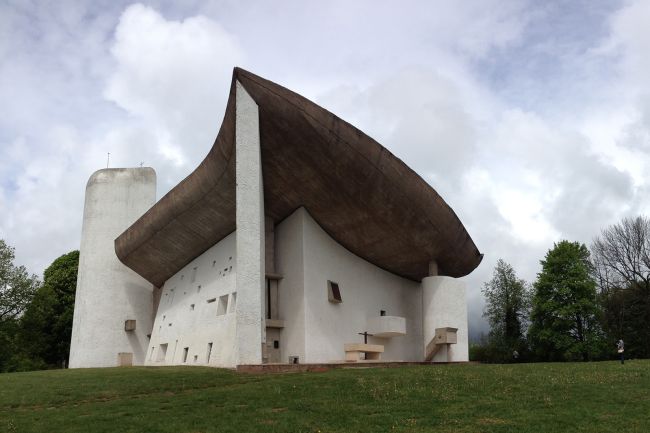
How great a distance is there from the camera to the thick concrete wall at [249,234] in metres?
18.4

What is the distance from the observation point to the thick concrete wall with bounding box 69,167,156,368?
35125mm

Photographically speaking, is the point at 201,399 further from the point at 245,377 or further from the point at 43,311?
the point at 43,311

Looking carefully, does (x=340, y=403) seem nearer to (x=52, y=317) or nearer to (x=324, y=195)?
(x=324, y=195)

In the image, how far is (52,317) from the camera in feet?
146

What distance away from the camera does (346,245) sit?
2645 centimetres

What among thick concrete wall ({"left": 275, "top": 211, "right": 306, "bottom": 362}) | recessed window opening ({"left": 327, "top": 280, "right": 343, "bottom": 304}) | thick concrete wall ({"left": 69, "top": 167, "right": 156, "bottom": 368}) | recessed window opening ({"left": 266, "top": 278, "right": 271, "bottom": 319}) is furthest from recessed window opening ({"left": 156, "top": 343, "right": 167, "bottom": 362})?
recessed window opening ({"left": 327, "top": 280, "right": 343, "bottom": 304})

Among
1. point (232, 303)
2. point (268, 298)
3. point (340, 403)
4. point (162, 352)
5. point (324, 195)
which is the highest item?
point (324, 195)

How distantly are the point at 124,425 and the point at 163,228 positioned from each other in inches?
800

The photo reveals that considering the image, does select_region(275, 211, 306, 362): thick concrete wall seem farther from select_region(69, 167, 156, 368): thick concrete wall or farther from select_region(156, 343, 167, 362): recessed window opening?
select_region(69, 167, 156, 368): thick concrete wall

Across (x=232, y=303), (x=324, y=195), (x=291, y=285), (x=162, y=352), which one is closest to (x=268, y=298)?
(x=291, y=285)

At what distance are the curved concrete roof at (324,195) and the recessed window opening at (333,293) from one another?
202cm

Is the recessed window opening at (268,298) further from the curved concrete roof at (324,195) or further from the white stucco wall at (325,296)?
the curved concrete roof at (324,195)

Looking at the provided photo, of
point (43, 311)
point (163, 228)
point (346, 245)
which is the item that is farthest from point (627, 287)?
point (43, 311)

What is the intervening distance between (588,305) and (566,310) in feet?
4.02
